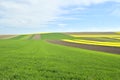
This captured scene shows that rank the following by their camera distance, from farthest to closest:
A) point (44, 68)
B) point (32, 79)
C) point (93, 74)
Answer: point (44, 68) → point (93, 74) → point (32, 79)

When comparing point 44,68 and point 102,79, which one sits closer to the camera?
point 102,79

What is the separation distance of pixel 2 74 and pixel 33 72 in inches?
89.3

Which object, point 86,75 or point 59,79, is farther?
point 86,75

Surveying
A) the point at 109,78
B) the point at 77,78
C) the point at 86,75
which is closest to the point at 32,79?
the point at 77,78

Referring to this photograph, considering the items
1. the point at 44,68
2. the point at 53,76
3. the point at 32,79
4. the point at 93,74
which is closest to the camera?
the point at 32,79

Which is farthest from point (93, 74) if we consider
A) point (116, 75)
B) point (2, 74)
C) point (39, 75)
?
point (2, 74)

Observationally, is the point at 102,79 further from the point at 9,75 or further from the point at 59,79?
the point at 9,75

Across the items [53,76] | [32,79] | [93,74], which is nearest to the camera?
[32,79]

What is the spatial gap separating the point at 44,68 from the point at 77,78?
4.25m

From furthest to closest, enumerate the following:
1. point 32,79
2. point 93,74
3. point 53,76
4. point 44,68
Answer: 1. point 44,68
2. point 93,74
3. point 53,76
4. point 32,79

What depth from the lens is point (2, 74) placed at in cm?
1466

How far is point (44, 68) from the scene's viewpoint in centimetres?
1709

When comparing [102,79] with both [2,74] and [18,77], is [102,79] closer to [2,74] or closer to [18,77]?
[18,77]

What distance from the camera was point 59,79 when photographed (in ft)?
43.4
